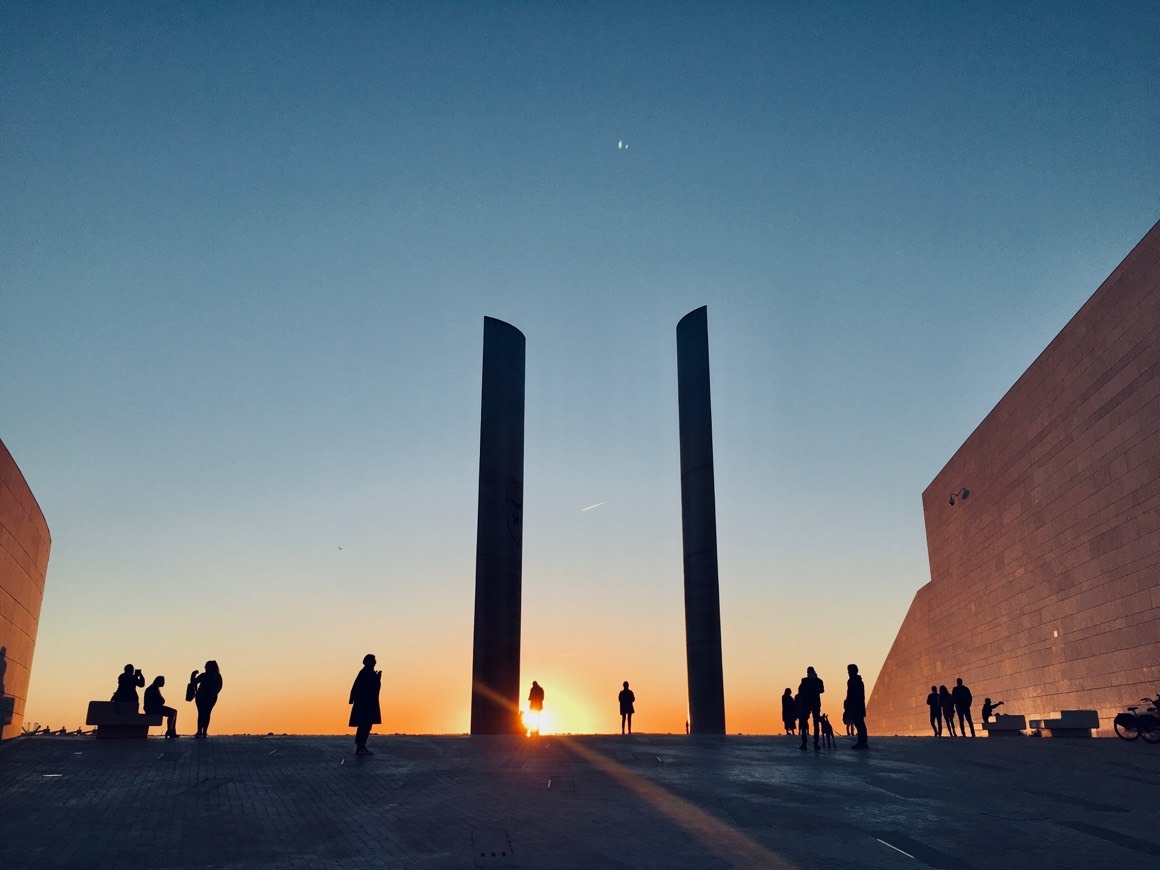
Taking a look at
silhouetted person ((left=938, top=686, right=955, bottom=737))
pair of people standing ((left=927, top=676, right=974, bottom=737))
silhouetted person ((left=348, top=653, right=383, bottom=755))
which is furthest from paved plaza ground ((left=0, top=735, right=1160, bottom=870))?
silhouetted person ((left=938, top=686, right=955, bottom=737))

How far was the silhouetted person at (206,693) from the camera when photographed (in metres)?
17.1

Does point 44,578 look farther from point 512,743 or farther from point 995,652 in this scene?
point 995,652

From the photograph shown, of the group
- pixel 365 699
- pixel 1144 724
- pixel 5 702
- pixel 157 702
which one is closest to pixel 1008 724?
pixel 1144 724

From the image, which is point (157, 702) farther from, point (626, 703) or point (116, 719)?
point (626, 703)

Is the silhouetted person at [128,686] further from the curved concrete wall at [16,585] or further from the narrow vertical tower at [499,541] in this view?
the narrow vertical tower at [499,541]

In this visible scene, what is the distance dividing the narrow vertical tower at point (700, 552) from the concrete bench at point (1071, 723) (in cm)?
956

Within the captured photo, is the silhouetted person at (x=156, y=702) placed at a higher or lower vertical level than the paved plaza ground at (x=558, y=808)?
higher

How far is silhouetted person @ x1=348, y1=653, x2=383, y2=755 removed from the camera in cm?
1402

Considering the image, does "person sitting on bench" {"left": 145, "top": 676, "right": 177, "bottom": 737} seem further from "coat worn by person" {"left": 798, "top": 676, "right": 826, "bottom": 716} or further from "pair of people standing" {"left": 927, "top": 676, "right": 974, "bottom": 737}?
"pair of people standing" {"left": 927, "top": 676, "right": 974, "bottom": 737}

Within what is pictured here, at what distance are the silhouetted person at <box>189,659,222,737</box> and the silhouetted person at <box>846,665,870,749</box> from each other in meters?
11.5

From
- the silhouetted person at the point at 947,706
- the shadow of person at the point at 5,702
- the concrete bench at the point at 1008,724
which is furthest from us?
the silhouetted person at the point at 947,706

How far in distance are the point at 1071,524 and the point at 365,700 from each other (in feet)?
73.4

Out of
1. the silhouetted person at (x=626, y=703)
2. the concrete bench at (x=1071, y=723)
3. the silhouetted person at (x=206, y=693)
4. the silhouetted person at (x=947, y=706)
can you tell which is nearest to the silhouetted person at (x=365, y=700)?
the silhouetted person at (x=206, y=693)

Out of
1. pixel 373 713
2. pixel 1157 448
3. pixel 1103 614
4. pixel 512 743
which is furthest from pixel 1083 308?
pixel 373 713
